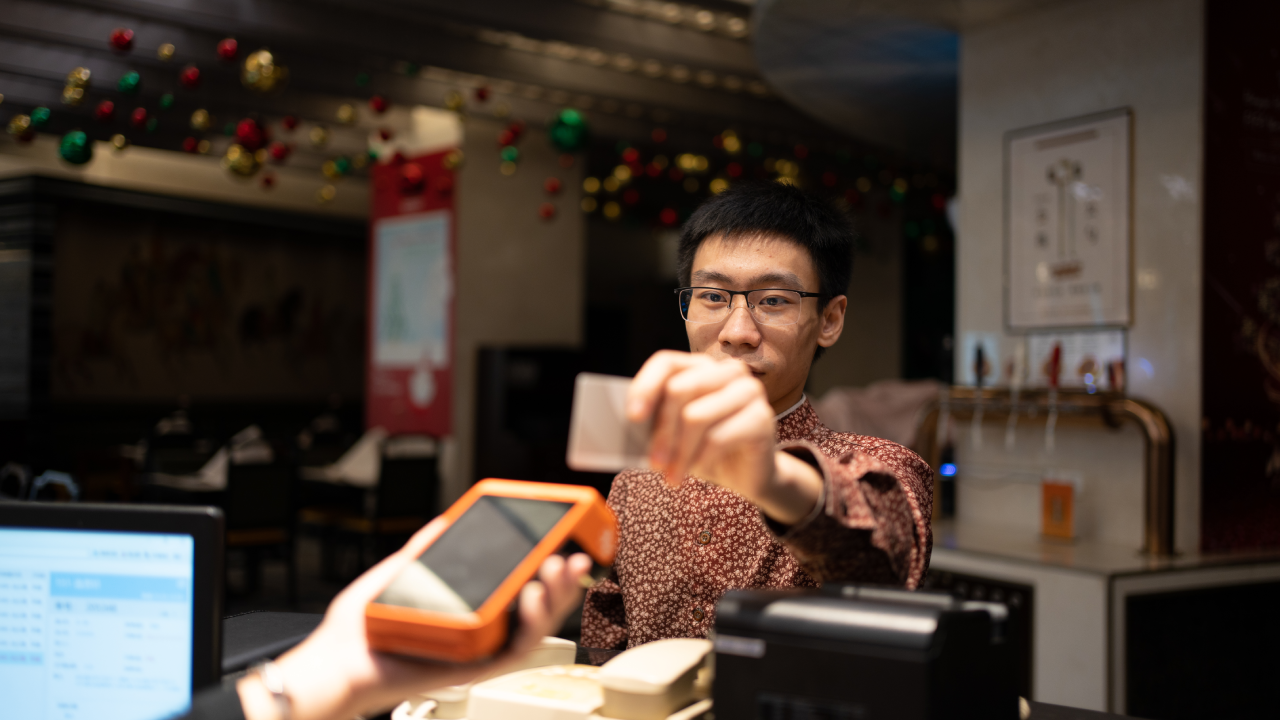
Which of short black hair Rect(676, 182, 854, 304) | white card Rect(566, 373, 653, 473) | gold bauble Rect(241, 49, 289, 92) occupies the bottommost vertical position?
white card Rect(566, 373, 653, 473)

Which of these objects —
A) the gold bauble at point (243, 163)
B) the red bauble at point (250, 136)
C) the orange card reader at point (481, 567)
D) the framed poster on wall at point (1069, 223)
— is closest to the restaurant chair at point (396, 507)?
the gold bauble at point (243, 163)

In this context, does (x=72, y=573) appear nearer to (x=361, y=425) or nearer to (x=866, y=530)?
(x=866, y=530)

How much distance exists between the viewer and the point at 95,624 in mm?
891

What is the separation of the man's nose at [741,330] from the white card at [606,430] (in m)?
0.59

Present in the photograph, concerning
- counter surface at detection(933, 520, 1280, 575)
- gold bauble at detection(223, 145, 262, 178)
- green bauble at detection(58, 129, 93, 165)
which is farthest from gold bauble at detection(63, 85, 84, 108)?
counter surface at detection(933, 520, 1280, 575)

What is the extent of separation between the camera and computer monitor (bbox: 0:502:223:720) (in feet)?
2.81

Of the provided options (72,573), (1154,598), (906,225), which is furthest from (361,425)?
(72,573)

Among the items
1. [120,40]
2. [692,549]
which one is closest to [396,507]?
[120,40]

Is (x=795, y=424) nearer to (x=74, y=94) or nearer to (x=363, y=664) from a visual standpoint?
(x=363, y=664)

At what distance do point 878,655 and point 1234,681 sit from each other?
3208 mm

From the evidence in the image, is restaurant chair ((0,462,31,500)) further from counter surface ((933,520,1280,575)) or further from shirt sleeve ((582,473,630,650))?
counter surface ((933,520,1280,575))

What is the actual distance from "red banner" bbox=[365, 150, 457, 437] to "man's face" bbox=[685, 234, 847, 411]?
6.76 m

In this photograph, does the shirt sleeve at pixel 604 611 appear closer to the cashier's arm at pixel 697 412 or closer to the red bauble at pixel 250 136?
the cashier's arm at pixel 697 412

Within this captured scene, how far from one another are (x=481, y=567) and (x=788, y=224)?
0.84m
